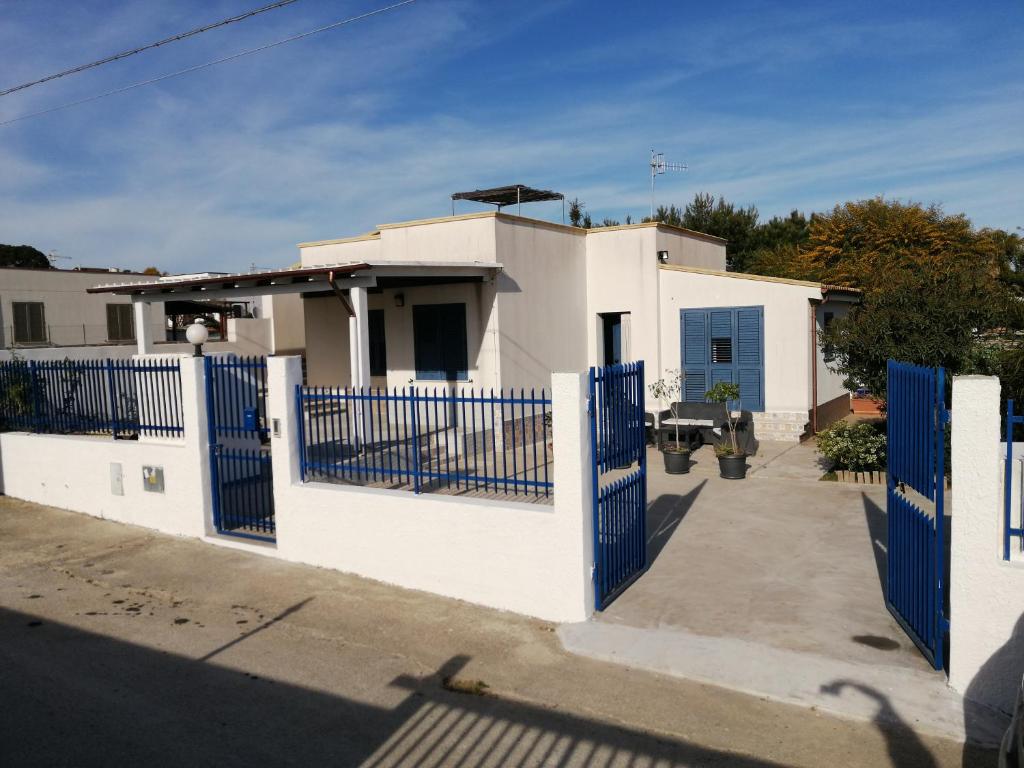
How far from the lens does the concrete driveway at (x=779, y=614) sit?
506cm

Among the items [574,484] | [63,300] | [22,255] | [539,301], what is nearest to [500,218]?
[539,301]

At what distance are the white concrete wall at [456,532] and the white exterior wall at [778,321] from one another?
955 centimetres

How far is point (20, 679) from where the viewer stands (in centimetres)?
555

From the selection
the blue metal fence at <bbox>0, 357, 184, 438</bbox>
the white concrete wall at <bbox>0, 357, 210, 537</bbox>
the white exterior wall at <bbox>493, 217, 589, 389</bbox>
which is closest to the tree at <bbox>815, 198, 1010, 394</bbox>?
the white exterior wall at <bbox>493, 217, 589, 389</bbox>

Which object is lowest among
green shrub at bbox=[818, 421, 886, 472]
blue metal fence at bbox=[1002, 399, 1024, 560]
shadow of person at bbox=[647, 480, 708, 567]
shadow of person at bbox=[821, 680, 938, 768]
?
shadow of person at bbox=[821, 680, 938, 768]

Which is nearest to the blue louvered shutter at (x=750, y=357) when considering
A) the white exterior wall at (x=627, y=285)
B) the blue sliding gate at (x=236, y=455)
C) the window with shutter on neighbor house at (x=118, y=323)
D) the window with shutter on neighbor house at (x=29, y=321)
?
the white exterior wall at (x=627, y=285)

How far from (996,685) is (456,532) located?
160 inches

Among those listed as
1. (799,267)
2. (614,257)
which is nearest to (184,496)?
(614,257)

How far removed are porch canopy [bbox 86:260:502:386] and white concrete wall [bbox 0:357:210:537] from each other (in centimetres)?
335

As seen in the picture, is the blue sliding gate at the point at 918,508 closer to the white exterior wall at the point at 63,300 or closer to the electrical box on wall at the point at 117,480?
the electrical box on wall at the point at 117,480

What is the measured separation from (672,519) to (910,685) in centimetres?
449

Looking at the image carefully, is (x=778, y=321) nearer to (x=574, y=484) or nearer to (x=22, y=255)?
(x=574, y=484)

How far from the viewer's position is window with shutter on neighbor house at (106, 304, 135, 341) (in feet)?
87.4

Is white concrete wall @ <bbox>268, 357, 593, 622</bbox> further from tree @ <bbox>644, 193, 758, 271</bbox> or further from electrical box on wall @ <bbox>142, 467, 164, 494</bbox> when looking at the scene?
tree @ <bbox>644, 193, 758, 271</bbox>
